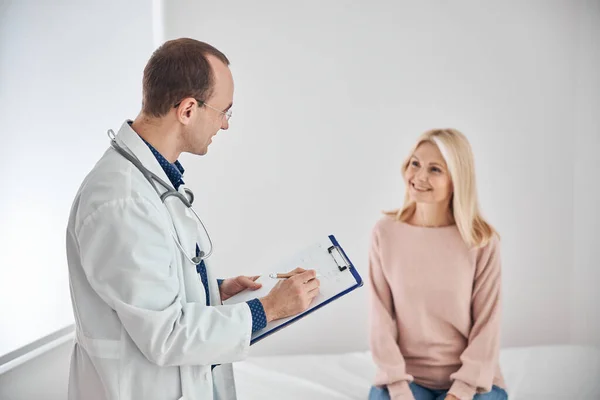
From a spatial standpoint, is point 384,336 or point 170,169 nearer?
point 170,169

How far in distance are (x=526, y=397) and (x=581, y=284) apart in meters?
1.14

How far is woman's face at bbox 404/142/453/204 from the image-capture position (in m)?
1.99

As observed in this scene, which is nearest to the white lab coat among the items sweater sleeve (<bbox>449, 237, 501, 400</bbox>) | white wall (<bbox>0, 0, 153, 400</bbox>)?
white wall (<bbox>0, 0, 153, 400</bbox>)

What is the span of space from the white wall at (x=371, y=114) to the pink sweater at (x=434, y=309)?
0.88 m

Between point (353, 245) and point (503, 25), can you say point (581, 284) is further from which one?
point (503, 25)

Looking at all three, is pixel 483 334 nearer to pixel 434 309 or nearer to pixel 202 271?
pixel 434 309

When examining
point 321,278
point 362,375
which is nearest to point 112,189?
point 321,278

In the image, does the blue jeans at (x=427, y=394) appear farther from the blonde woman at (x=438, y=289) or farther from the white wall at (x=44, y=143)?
the white wall at (x=44, y=143)

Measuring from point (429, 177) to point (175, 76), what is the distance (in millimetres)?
1084

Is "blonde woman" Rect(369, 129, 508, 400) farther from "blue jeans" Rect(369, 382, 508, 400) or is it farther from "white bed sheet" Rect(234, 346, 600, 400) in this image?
"white bed sheet" Rect(234, 346, 600, 400)

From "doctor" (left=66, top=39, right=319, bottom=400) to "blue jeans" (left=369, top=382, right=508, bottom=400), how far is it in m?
0.86

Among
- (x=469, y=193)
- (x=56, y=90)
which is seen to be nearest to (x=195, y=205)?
(x=56, y=90)

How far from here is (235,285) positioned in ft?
5.04

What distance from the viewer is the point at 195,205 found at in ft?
9.50
